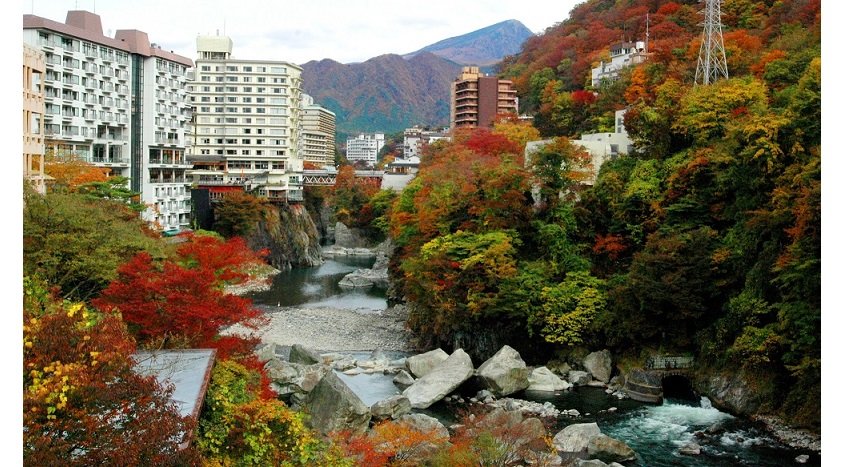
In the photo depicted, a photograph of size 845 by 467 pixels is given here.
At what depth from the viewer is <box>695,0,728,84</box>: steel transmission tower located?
96.6 feet

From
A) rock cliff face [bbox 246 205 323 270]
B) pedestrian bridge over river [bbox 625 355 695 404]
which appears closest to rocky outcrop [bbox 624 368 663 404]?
pedestrian bridge over river [bbox 625 355 695 404]

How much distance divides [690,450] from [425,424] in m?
5.77

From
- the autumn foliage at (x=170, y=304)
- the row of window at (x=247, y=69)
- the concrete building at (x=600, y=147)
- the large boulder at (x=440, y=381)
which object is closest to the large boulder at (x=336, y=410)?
the autumn foliage at (x=170, y=304)

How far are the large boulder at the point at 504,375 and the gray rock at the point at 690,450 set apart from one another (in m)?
5.37

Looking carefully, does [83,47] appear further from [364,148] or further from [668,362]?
[364,148]

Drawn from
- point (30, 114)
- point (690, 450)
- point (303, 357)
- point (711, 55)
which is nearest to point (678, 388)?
point (690, 450)

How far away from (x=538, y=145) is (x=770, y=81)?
860 cm

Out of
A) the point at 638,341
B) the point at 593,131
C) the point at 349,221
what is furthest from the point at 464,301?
the point at 349,221

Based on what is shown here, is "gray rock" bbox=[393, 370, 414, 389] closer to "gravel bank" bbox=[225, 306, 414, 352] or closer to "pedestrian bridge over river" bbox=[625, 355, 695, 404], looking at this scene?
"gravel bank" bbox=[225, 306, 414, 352]

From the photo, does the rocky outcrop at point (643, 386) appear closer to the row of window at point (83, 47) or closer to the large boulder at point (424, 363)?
the large boulder at point (424, 363)

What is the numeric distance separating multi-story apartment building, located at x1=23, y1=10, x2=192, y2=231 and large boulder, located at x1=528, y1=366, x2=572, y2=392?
19.3 metres

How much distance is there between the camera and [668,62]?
3806 centimetres

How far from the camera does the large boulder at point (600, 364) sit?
75.3 ft

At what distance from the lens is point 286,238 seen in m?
52.6
